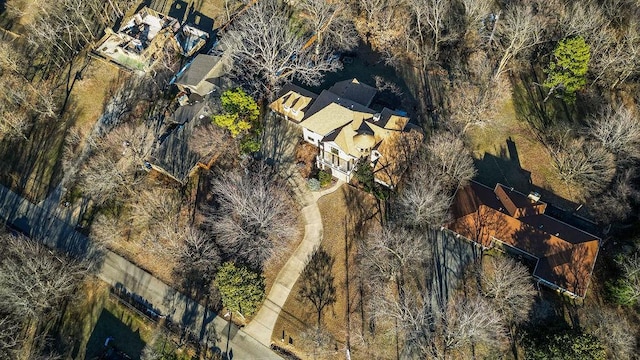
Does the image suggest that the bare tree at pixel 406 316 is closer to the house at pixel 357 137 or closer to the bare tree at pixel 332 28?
the house at pixel 357 137

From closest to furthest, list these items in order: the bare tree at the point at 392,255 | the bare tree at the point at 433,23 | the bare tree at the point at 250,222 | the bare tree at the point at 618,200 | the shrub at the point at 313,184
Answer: the bare tree at the point at 392,255 < the bare tree at the point at 250,222 < the bare tree at the point at 618,200 < the shrub at the point at 313,184 < the bare tree at the point at 433,23

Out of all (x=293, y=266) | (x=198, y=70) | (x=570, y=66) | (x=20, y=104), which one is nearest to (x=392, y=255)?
(x=293, y=266)

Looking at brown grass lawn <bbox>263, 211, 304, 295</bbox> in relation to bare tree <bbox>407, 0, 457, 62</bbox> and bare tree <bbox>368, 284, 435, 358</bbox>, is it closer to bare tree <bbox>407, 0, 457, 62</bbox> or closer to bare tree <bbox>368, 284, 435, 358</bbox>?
bare tree <bbox>368, 284, 435, 358</bbox>

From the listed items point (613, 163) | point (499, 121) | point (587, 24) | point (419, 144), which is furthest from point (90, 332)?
point (587, 24)

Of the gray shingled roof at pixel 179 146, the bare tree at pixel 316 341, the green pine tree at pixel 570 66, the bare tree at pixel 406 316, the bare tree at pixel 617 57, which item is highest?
the bare tree at pixel 617 57

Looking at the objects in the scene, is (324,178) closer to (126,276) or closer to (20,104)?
(126,276)

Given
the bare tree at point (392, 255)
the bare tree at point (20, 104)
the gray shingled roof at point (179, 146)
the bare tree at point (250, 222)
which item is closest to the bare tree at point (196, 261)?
the bare tree at point (250, 222)
